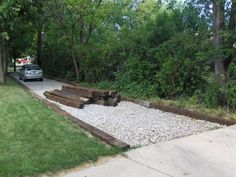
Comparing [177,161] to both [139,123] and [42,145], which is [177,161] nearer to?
[42,145]

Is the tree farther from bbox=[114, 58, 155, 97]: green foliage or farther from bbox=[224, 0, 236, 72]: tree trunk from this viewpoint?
bbox=[224, 0, 236, 72]: tree trunk

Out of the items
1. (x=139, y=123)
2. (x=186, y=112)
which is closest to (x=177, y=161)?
(x=139, y=123)

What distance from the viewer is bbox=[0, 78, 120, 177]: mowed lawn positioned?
595cm

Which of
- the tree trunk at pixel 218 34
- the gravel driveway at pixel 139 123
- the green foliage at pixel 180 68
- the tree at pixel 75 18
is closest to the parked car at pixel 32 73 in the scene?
the tree at pixel 75 18

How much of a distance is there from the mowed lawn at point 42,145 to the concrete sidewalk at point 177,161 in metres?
0.46

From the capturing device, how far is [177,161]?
6.25m

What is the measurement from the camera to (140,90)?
46.8ft

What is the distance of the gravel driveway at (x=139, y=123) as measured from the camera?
8.19 meters

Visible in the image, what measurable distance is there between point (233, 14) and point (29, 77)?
59.8 ft

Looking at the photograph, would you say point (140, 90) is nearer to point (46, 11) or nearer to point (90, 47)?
point (90, 47)

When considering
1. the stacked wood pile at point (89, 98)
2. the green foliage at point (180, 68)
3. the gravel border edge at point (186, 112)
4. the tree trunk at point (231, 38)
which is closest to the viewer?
the gravel border edge at point (186, 112)

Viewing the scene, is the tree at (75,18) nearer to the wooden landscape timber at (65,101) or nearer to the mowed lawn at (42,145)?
the wooden landscape timber at (65,101)

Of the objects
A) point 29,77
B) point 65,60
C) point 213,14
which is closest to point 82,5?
point 65,60

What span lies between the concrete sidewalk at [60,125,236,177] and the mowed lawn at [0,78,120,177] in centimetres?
46
